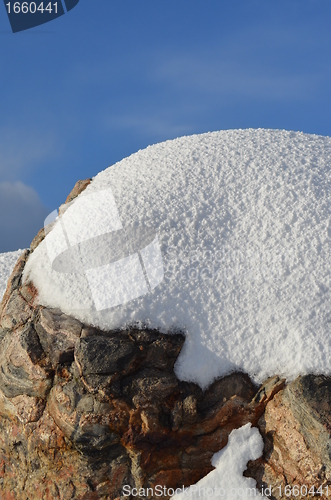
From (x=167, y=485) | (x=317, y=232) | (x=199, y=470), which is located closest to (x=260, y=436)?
(x=199, y=470)

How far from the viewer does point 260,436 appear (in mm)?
3250

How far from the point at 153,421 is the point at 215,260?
4.46 ft

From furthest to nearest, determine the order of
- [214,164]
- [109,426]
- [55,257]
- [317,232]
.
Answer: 1. [214,164]
2. [55,257]
3. [317,232]
4. [109,426]

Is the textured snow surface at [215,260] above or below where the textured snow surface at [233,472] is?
above

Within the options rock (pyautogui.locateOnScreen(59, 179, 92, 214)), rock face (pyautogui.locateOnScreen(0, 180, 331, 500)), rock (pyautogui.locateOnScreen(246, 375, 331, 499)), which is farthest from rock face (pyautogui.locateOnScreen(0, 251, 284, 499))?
rock (pyautogui.locateOnScreen(59, 179, 92, 214))

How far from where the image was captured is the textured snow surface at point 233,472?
316 cm

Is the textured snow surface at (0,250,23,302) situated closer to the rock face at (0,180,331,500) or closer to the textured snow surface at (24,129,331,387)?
the textured snow surface at (24,129,331,387)

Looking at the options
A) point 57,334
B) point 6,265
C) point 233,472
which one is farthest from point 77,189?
point 6,265

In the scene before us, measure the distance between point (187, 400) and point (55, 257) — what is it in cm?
174

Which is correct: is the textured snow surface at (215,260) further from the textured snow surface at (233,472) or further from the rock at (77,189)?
the textured snow surface at (233,472)

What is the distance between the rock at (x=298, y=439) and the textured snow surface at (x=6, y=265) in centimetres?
465

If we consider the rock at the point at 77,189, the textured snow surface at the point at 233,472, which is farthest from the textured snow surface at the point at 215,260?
the textured snow surface at the point at 233,472

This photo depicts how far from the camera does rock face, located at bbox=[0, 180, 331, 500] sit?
3.12 meters

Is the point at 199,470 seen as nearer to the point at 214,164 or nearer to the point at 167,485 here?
the point at 167,485
